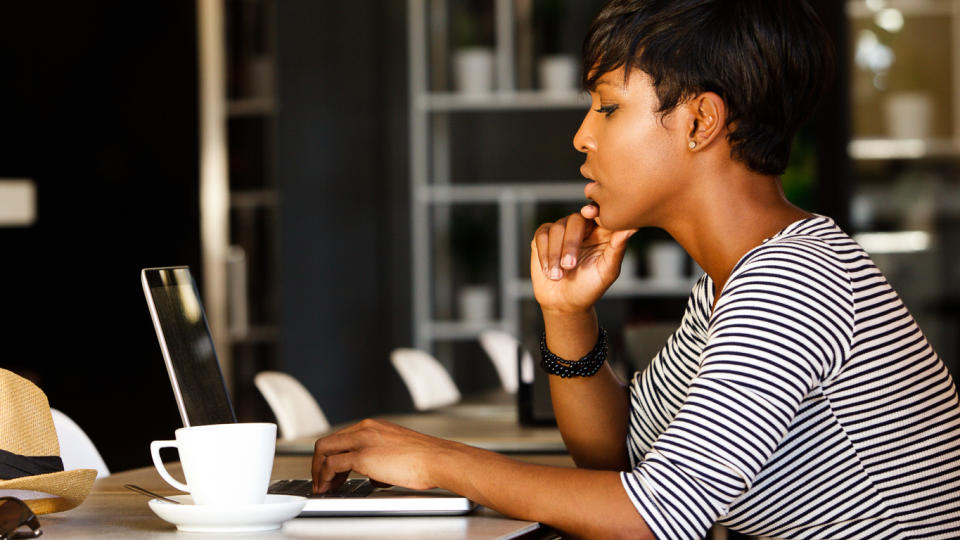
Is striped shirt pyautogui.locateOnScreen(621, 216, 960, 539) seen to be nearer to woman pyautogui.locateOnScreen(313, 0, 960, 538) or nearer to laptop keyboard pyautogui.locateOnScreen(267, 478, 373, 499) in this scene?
woman pyautogui.locateOnScreen(313, 0, 960, 538)

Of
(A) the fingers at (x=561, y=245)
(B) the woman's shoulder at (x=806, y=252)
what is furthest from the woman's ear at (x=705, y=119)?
(A) the fingers at (x=561, y=245)

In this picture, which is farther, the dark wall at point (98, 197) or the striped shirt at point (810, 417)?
the dark wall at point (98, 197)

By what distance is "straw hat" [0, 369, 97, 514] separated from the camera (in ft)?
3.67

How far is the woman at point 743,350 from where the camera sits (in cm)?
105

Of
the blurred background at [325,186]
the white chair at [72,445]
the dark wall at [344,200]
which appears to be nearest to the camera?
the white chair at [72,445]

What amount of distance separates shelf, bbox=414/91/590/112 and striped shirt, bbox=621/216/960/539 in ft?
15.8

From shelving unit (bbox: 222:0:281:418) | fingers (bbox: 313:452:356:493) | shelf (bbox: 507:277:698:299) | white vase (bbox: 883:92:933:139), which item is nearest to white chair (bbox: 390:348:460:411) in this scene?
shelving unit (bbox: 222:0:281:418)

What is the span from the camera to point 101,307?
5.44 metres

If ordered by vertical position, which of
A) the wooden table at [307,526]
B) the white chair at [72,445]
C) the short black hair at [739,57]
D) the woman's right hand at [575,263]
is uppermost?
the short black hair at [739,57]

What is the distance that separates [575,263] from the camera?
1399mm

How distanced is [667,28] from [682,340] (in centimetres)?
41

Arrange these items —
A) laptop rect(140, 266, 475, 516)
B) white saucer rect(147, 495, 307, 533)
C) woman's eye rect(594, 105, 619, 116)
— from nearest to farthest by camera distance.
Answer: white saucer rect(147, 495, 307, 533) → laptop rect(140, 266, 475, 516) → woman's eye rect(594, 105, 619, 116)

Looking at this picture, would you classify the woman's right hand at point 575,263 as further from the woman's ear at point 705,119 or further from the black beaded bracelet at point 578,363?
the woman's ear at point 705,119

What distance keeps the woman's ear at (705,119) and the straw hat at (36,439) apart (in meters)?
0.67
